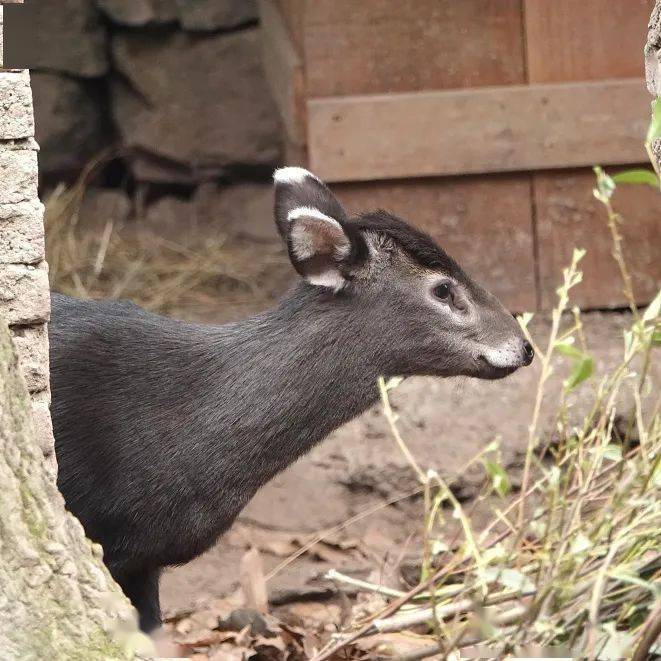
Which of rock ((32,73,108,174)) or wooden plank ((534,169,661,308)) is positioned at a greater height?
rock ((32,73,108,174))

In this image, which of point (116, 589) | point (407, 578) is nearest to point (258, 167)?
point (407, 578)

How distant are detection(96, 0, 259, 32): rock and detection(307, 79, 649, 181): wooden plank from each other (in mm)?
2691

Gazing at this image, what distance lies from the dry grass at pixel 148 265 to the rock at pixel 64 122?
302mm

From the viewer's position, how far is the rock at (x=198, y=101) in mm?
8789

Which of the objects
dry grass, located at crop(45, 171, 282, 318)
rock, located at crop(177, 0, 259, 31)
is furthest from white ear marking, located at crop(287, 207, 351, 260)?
rock, located at crop(177, 0, 259, 31)

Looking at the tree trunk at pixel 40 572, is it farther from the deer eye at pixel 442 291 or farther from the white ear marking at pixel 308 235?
the deer eye at pixel 442 291

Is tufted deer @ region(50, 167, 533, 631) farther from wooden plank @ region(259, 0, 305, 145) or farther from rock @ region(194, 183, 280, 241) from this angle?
rock @ region(194, 183, 280, 241)

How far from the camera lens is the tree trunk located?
2.63 m

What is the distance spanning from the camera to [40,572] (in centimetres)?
269

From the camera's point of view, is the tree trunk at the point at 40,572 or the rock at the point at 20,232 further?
the rock at the point at 20,232

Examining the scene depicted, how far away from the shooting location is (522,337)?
4551 mm

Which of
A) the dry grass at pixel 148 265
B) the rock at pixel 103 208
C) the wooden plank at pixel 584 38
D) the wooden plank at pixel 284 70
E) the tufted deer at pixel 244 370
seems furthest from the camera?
the rock at pixel 103 208

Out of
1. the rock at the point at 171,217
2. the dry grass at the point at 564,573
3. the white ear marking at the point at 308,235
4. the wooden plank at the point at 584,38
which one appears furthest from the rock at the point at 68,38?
the dry grass at the point at 564,573

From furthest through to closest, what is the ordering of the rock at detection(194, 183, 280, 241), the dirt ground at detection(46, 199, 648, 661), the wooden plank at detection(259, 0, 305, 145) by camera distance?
the rock at detection(194, 183, 280, 241), the wooden plank at detection(259, 0, 305, 145), the dirt ground at detection(46, 199, 648, 661)
